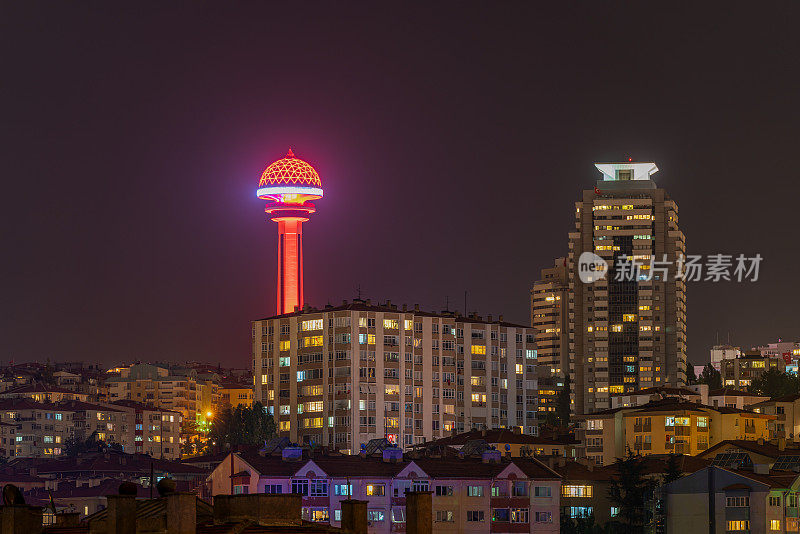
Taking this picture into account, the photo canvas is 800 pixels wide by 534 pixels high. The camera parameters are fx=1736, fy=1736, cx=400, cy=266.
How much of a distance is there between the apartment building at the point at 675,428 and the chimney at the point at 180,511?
125m

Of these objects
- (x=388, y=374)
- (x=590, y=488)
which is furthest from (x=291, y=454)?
→ (x=388, y=374)

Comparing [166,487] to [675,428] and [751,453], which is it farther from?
[675,428]

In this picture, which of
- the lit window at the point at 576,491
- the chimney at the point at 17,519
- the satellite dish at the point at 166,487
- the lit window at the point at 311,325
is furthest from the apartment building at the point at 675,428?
the satellite dish at the point at 166,487

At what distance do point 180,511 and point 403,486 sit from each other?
274ft

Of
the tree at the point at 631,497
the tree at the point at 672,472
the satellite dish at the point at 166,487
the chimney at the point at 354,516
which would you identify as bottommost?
the tree at the point at 631,497

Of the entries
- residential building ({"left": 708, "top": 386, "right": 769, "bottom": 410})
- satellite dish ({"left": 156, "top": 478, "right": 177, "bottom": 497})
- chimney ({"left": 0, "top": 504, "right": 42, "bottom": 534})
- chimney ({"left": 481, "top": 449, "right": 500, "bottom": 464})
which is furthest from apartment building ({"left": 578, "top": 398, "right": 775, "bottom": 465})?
satellite dish ({"left": 156, "top": 478, "right": 177, "bottom": 497})

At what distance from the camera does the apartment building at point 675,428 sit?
532ft

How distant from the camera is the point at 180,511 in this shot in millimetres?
34938

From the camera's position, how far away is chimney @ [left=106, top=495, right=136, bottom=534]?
35531mm

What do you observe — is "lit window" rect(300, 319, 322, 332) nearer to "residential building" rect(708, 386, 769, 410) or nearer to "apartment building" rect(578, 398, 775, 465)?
"apartment building" rect(578, 398, 775, 465)

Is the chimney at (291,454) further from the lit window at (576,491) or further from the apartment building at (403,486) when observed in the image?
the lit window at (576,491)

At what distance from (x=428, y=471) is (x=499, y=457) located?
28.4 feet

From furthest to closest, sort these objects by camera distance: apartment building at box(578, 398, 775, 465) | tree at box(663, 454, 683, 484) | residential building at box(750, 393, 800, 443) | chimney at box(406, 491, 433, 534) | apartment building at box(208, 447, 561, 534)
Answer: residential building at box(750, 393, 800, 443)
apartment building at box(578, 398, 775, 465)
tree at box(663, 454, 683, 484)
apartment building at box(208, 447, 561, 534)
chimney at box(406, 491, 433, 534)

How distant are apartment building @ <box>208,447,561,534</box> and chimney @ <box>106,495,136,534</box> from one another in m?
76.7
